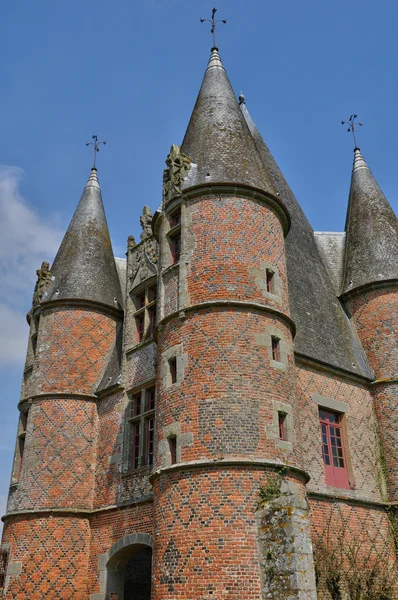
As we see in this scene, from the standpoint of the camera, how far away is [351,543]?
47.3 feet

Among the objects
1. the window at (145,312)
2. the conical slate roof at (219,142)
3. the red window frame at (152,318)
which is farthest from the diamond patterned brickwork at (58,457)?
the conical slate roof at (219,142)

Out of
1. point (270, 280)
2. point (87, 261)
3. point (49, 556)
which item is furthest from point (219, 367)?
point (87, 261)

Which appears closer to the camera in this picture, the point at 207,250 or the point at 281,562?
the point at 281,562

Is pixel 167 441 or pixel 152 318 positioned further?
pixel 152 318

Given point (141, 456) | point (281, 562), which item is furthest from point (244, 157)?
point (281, 562)

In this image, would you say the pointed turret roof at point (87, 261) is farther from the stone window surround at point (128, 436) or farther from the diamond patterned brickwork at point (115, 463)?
the stone window surround at point (128, 436)

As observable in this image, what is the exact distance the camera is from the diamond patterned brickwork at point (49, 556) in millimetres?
15375

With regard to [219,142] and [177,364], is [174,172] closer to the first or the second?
[219,142]

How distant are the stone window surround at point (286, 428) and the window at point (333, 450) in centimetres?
311

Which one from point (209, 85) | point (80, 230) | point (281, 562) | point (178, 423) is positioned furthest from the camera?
point (80, 230)

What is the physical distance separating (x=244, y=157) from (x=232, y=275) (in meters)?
3.86

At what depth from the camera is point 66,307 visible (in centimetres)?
1925

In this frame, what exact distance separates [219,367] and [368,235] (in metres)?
10.1

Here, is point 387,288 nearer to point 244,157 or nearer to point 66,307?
point 244,157
